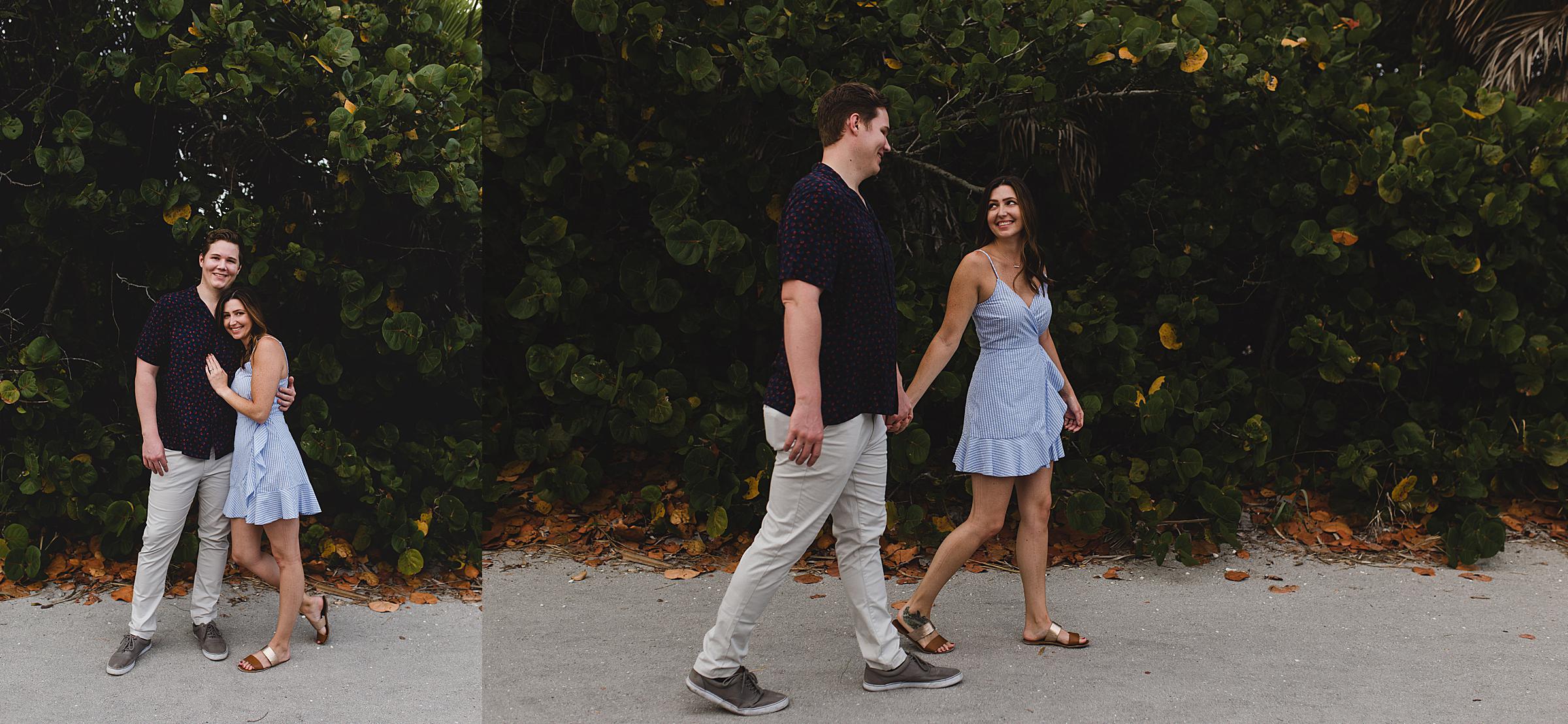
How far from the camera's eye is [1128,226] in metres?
5.96

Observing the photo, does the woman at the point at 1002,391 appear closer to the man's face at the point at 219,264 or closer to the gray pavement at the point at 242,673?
the gray pavement at the point at 242,673

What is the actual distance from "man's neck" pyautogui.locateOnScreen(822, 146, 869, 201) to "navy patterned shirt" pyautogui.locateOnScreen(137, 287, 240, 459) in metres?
2.39

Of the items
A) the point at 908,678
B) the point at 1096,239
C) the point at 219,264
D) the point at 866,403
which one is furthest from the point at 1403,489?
the point at 219,264

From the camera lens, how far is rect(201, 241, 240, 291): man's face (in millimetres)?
4137

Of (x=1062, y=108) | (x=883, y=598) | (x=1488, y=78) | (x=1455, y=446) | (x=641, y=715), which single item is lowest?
(x=641, y=715)

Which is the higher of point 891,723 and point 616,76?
point 616,76

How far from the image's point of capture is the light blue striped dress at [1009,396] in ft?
13.2

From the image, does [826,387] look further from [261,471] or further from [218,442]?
[218,442]

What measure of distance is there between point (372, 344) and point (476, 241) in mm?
653

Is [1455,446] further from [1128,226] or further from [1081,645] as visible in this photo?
[1081,645]

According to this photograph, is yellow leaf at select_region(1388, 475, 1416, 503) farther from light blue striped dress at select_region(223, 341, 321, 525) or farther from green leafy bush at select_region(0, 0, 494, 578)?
light blue striped dress at select_region(223, 341, 321, 525)

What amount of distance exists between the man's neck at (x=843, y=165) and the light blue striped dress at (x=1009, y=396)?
2.29 feet

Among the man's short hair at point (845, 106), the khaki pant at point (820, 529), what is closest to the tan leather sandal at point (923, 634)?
the khaki pant at point (820, 529)

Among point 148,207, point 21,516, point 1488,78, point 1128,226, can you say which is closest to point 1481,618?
point 1128,226
